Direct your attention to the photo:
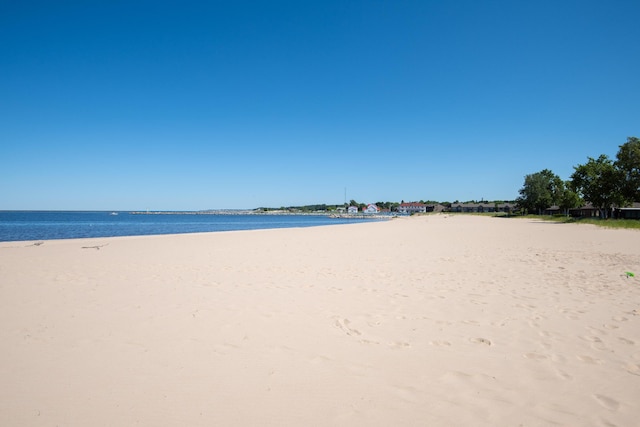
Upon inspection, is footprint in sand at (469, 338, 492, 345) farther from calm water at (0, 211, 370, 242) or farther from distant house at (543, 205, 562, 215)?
distant house at (543, 205, 562, 215)

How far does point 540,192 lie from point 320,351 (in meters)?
93.5

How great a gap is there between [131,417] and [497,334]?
4584mm

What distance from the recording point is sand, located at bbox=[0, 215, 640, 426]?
2.87 metres

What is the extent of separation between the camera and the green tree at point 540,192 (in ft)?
260

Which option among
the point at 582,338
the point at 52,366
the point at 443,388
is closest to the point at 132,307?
the point at 52,366

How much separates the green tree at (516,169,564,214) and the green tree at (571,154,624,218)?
110ft

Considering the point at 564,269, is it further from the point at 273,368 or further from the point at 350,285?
the point at 273,368

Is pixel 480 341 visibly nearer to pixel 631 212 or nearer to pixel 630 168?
pixel 630 168

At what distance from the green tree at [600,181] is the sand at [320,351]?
47604 mm

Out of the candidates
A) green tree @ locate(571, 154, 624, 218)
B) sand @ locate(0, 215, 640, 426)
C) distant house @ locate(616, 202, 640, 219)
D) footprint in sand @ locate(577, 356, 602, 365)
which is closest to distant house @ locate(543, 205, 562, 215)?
distant house @ locate(616, 202, 640, 219)

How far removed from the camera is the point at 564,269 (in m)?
9.64

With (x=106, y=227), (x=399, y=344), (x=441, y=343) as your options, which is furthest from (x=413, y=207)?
(x=399, y=344)

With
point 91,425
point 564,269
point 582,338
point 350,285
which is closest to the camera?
point 91,425

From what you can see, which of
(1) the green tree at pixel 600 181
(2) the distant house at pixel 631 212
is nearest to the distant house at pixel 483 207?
(2) the distant house at pixel 631 212
